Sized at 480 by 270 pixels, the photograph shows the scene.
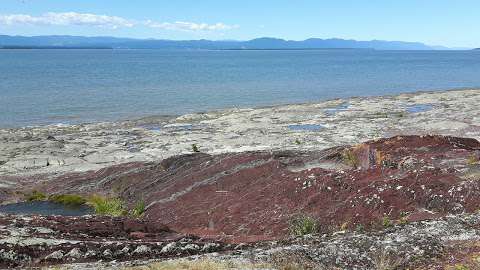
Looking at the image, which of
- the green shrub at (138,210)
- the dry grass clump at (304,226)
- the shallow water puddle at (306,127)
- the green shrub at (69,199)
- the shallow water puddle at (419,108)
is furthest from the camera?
the shallow water puddle at (419,108)

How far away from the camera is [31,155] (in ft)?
141

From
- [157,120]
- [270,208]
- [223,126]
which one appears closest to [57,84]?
[157,120]

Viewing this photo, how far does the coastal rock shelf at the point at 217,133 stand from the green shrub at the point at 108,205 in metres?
9.38

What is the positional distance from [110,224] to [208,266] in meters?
7.39

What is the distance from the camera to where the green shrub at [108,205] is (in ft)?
87.7

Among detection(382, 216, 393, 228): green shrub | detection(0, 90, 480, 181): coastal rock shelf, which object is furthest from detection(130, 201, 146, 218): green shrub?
detection(382, 216, 393, 228): green shrub

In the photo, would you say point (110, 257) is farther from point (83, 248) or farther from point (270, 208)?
point (270, 208)

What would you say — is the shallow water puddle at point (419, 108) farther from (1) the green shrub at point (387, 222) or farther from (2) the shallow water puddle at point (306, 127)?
(1) the green shrub at point (387, 222)

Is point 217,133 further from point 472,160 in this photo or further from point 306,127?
point 472,160

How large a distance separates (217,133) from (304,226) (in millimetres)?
34927

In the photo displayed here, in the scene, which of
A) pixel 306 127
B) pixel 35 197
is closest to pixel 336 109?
pixel 306 127

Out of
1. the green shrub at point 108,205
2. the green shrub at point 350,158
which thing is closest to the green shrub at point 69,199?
the green shrub at point 108,205

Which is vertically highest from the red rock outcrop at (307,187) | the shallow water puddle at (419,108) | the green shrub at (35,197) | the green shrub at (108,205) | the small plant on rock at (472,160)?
the small plant on rock at (472,160)

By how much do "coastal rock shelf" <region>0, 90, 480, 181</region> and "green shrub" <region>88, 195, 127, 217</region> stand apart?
9383 millimetres
